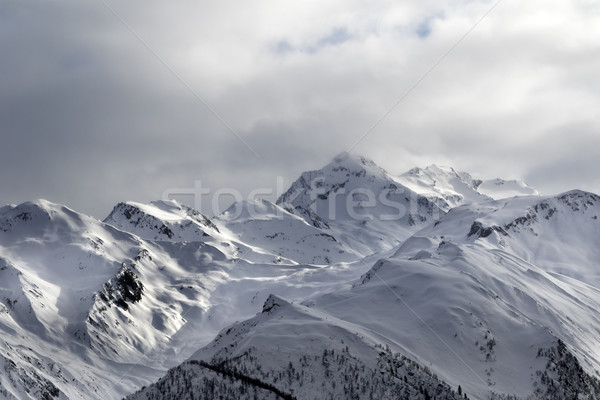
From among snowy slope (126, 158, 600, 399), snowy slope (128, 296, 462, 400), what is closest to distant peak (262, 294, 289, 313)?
snowy slope (126, 158, 600, 399)

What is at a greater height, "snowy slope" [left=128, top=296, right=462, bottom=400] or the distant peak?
the distant peak

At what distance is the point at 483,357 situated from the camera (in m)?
94.1

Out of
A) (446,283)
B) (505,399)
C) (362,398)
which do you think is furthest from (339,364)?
(446,283)

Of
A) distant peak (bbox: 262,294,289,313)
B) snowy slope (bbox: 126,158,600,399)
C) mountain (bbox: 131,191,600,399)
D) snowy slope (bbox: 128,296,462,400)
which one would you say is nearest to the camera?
snowy slope (bbox: 128,296,462,400)

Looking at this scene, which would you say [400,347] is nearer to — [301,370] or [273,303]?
[273,303]

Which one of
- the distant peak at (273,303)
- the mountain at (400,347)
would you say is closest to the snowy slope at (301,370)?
the mountain at (400,347)

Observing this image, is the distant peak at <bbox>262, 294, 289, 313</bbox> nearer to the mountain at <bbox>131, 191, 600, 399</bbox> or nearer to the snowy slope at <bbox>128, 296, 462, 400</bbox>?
the mountain at <bbox>131, 191, 600, 399</bbox>

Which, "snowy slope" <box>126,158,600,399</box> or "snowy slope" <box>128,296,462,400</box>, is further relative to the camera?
"snowy slope" <box>126,158,600,399</box>

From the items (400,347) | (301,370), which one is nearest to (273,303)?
(400,347)

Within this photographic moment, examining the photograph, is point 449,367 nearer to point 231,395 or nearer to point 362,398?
point 362,398

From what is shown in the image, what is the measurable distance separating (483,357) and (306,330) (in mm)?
26482

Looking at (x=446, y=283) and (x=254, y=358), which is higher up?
(x=446, y=283)

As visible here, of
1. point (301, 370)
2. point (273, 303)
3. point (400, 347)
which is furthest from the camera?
point (273, 303)

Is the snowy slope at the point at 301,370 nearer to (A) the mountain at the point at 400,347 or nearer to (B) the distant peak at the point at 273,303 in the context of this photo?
(A) the mountain at the point at 400,347
